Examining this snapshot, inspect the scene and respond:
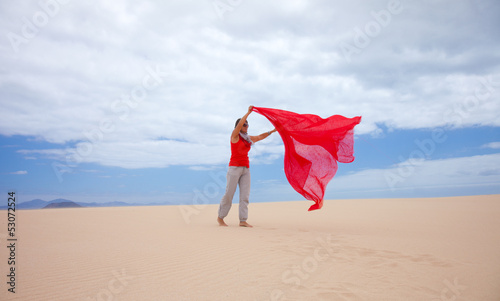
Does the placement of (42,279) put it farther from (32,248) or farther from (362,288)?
(362,288)

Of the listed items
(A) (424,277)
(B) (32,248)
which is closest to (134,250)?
(B) (32,248)

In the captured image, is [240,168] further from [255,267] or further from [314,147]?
[255,267]

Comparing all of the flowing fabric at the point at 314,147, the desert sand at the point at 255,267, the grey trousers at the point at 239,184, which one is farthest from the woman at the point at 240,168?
the desert sand at the point at 255,267

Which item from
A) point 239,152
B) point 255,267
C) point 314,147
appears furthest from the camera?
point 239,152

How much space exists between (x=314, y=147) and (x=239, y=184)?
6.67 ft

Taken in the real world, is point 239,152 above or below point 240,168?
above

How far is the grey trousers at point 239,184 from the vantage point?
714 cm

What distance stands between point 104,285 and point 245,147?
4.50 meters

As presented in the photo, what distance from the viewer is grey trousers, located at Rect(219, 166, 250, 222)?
281 inches

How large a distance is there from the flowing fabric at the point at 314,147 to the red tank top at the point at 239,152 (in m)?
0.95

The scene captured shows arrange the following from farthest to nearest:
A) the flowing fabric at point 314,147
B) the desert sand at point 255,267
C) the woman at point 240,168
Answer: the woman at point 240,168, the flowing fabric at point 314,147, the desert sand at point 255,267

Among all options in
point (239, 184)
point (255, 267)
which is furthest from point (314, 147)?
point (255, 267)

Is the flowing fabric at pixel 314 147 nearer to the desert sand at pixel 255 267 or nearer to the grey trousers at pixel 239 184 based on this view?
the grey trousers at pixel 239 184

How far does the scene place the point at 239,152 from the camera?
7137 mm
